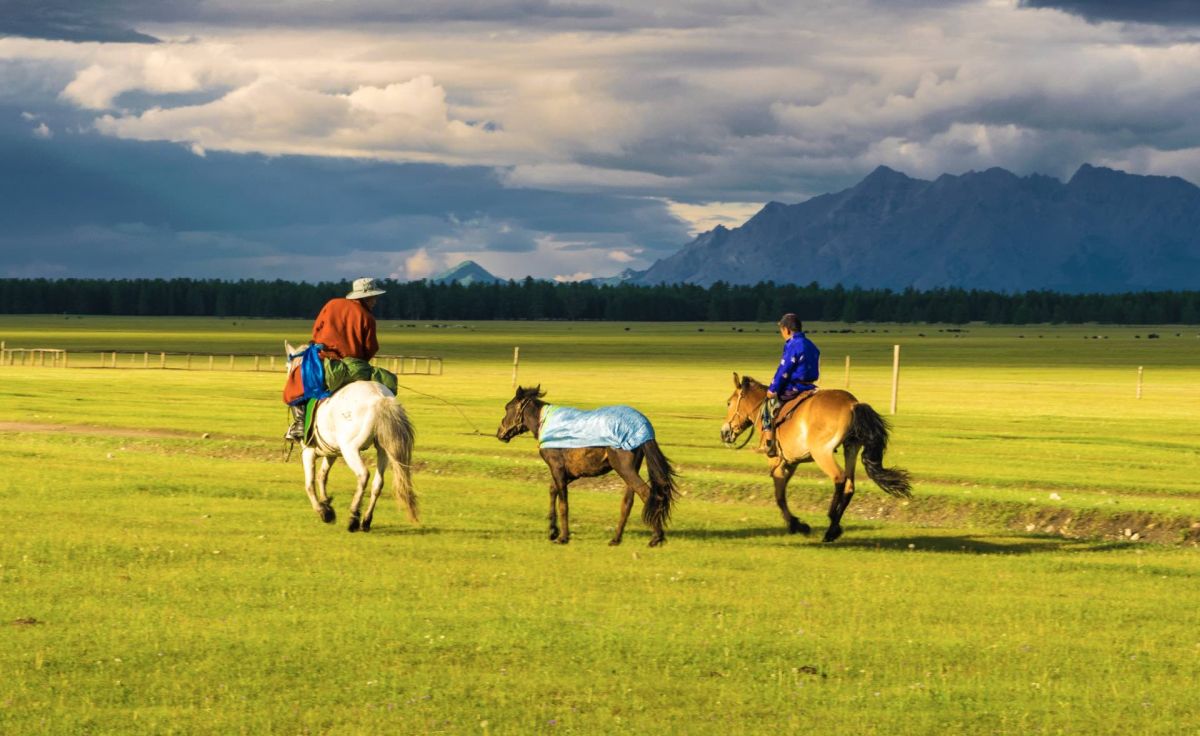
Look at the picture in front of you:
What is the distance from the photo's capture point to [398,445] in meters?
20.5

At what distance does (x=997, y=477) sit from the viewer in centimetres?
3180

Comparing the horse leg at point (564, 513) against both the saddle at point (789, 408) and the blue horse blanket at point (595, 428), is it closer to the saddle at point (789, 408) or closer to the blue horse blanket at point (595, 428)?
the blue horse blanket at point (595, 428)

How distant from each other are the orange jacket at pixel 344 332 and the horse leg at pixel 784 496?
19.6ft

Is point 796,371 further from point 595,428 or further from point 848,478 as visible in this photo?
point 595,428

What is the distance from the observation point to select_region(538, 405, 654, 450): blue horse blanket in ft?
64.1

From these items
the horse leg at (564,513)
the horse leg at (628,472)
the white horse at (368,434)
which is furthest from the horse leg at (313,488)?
the horse leg at (628,472)

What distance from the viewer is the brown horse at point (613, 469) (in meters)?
19.5

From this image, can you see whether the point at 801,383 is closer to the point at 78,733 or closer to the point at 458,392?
the point at 78,733

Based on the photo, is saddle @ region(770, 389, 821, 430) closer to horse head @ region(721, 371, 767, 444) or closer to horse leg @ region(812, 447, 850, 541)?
horse head @ region(721, 371, 767, 444)

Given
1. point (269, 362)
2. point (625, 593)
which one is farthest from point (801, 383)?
point (269, 362)

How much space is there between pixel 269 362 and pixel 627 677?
98.6m

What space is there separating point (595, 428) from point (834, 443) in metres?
3.53

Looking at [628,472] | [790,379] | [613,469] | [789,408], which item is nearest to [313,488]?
[613,469]

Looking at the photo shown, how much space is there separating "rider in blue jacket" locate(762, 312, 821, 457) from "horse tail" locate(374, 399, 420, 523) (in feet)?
17.1
